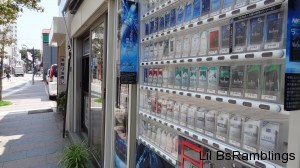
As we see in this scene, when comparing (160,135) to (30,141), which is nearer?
(160,135)

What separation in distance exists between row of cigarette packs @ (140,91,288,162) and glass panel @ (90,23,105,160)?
2568 mm

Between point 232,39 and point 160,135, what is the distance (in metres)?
1.48

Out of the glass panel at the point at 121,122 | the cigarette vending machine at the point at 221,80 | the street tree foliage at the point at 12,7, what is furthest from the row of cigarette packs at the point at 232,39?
the street tree foliage at the point at 12,7

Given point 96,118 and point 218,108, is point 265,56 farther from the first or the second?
point 96,118

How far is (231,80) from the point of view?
1942 mm

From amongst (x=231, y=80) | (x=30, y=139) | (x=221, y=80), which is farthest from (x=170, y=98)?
(x=30, y=139)

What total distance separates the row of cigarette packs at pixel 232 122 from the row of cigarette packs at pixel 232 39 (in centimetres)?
44

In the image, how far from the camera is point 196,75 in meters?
2.37

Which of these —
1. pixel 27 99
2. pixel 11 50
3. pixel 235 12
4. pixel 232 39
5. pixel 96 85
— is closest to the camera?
pixel 235 12

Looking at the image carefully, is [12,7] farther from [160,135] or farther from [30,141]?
[160,135]

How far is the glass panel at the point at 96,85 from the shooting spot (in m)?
5.19

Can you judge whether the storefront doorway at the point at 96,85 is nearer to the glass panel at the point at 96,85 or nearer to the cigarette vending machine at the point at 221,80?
the glass panel at the point at 96,85

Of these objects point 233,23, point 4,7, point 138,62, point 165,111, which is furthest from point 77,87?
point 233,23

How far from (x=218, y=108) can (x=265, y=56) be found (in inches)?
28.9
